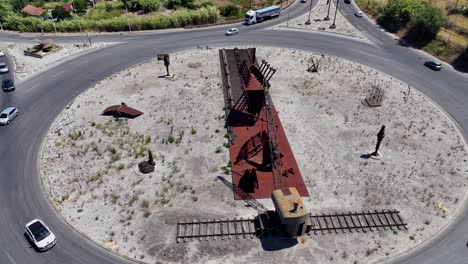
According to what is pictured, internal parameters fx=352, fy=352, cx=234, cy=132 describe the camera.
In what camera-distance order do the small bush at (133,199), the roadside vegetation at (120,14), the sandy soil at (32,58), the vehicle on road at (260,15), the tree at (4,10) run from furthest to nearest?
the tree at (4,10), the vehicle on road at (260,15), the roadside vegetation at (120,14), the sandy soil at (32,58), the small bush at (133,199)

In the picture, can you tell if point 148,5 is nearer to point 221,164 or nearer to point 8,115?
point 8,115

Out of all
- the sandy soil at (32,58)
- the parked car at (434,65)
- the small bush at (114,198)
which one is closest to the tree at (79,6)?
the sandy soil at (32,58)

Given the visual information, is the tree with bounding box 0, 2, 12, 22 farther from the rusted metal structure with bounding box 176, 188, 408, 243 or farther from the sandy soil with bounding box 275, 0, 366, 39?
the rusted metal structure with bounding box 176, 188, 408, 243

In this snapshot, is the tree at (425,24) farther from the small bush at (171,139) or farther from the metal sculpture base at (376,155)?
the small bush at (171,139)

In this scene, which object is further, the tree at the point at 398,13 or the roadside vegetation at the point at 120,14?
the roadside vegetation at the point at 120,14

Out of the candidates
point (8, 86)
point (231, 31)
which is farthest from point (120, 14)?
point (8, 86)

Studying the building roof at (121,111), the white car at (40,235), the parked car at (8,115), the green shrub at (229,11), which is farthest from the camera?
the green shrub at (229,11)

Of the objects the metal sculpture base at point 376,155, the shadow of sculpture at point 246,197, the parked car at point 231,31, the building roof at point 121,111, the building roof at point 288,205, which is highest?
the parked car at point 231,31

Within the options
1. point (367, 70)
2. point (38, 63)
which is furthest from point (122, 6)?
point (367, 70)
